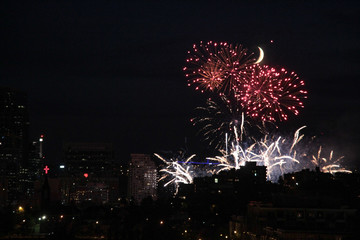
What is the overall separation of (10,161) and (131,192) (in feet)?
125

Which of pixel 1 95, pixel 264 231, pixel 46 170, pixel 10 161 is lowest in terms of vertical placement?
pixel 264 231

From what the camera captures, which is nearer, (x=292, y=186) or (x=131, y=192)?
(x=292, y=186)

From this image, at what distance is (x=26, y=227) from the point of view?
6147 centimetres

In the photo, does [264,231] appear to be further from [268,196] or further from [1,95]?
[1,95]

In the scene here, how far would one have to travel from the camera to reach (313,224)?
198 feet

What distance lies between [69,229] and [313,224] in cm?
2114

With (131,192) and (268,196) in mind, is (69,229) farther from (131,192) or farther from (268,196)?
(131,192)

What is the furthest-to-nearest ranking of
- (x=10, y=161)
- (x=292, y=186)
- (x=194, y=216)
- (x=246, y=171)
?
(x=10, y=161) < (x=246, y=171) < (x=194, y=216) < (x=292, y=186)

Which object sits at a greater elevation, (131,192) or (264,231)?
(131,192)

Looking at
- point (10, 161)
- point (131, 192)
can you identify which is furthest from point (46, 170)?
point (131, 192)

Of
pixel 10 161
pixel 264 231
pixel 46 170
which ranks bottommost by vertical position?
pixel 264 231

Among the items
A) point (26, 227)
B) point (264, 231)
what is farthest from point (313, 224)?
point (26, 227)

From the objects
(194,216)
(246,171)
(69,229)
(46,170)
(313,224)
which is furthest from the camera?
(246,171)

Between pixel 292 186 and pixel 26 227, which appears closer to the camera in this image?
pixel 26 227
